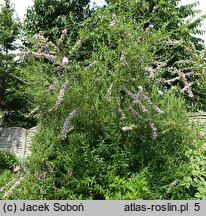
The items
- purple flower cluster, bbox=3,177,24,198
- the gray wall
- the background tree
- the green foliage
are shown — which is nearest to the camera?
purple flower cluster, bbox=3,177,24,198

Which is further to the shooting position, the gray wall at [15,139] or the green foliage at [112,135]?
the gray wall at [15,139]

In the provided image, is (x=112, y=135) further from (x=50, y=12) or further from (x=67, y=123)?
(x=50, y=12)

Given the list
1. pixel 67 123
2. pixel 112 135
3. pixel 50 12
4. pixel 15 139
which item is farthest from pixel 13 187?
pixel 50 12

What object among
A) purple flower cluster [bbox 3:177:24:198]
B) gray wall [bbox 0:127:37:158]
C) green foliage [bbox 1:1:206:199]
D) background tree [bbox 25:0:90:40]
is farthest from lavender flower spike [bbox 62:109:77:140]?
background tree [bbox 25:0:90:40]

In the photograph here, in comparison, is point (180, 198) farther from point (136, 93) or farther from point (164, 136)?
point (136, 93)

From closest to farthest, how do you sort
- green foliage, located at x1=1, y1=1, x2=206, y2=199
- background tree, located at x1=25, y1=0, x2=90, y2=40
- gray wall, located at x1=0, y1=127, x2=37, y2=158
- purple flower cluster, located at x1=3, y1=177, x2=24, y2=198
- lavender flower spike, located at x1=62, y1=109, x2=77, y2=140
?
purple flower cluster, located at x1=3, y1=177, x2=24, y2=198 → green foliage, located at x1=1, y1=1, x2=206, y2=199 → lavender flower spike, located at x1=62, y1=109, x2=77, y2=140 → gray wall, located at x1=0, y1=127, x2=37, y2=158 → background tree, located at x1=25, y1=0, x2=90, y2=40

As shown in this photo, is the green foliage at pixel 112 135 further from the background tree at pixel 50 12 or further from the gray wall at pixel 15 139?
the background tree at pixel 50 12

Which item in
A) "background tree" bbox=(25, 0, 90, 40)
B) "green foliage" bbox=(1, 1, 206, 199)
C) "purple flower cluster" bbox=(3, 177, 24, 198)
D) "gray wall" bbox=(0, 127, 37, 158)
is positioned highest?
"background tree" bbox=(25, 0, 90, 40)

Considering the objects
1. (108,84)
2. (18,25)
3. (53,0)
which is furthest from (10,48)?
(108,84)

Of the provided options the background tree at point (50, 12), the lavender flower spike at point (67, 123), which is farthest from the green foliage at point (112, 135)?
the background tree at point (50, 12)

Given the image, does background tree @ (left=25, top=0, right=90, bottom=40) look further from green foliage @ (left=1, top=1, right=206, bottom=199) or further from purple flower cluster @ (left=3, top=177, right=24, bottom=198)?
purple flower cluster @ (left=3, top=177, right=24, bottom=198)

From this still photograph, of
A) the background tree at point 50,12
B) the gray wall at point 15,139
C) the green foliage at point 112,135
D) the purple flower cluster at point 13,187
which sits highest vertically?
the background tree at point 50,12

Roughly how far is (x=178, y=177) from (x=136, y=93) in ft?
2.66

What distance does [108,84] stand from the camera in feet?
12.2
